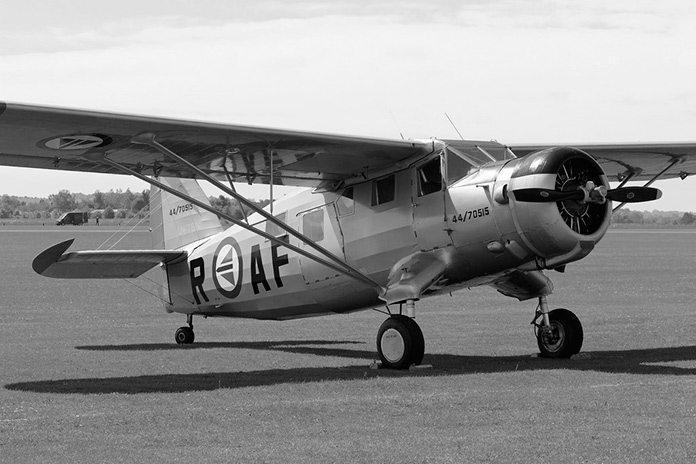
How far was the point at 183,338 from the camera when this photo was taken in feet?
54.9

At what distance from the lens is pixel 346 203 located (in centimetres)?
1403

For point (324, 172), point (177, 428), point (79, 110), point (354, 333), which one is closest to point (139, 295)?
point (354, 333)

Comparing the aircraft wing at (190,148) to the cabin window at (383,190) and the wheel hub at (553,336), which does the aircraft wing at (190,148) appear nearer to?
the cabin window at (383,190)

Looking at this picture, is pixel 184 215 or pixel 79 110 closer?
pixel 79 110

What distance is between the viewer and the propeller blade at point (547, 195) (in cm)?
1144

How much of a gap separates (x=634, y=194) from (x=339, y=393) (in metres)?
4.46

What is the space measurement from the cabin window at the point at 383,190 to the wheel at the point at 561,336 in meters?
2.56

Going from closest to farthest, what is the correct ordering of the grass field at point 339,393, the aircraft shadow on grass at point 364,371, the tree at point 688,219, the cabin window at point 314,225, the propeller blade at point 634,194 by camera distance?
the grass field at point 339,393 → the aircraft shadow on grass at point 364,371 → the propeller blade at point 634,194 → the cabin window at point 314,225 → the tree at point 688,219

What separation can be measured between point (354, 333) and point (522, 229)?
278 inches

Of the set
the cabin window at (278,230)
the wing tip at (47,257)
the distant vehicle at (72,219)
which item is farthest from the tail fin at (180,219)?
the distant vehicle at (72,219)

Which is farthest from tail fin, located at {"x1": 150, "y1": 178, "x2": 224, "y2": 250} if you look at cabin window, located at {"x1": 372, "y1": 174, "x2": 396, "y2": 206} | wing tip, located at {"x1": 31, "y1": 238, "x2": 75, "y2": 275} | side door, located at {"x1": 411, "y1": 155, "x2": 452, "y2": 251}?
side door, located at {"x1": 411, "y1": 155, "x2": 452, "y2": 251}

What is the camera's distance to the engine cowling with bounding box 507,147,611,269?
11.6 m

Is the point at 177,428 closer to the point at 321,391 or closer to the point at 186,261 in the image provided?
the point at 321,391

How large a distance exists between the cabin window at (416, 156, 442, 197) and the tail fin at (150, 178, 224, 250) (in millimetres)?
5096
